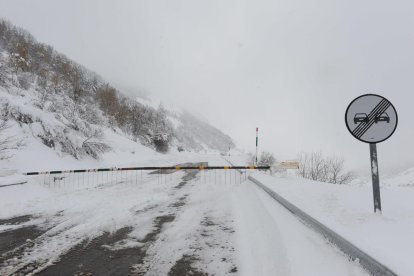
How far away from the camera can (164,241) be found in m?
5.60

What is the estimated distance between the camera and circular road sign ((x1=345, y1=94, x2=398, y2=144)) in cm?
582

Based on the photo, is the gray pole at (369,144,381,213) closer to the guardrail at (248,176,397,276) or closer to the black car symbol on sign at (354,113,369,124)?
the black car symbol on sign at (354,113,369,124)

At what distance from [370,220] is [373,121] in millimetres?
1562

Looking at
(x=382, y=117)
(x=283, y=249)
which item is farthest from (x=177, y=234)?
(x=382, y=117)

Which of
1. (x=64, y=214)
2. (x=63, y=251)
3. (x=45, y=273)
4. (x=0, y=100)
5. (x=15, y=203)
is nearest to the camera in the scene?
(x=45, y=273)

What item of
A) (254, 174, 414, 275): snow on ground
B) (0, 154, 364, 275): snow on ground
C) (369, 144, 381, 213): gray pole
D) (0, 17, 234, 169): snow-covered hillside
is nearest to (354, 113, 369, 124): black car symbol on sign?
(369, 144, 381, 213): gray pole

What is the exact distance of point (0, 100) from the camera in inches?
841

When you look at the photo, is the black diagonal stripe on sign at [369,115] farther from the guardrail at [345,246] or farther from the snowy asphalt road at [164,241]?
the snowy asphalt road at [164,241]

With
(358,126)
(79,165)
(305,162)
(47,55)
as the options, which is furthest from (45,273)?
(47,55)

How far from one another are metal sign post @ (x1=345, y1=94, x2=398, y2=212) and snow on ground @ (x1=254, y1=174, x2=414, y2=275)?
1.43 ft

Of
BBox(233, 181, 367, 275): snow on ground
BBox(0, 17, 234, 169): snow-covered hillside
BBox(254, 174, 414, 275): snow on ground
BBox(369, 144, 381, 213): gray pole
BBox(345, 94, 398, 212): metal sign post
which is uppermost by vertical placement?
BBox(0, 17, 234, 169): snow-covered hillside

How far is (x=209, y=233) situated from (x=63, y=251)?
2264 millimetres

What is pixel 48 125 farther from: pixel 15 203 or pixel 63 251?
pixel 63 251

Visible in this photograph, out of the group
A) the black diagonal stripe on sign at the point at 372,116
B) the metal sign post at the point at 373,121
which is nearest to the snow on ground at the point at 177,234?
the metal sign post at the point at 373,121
